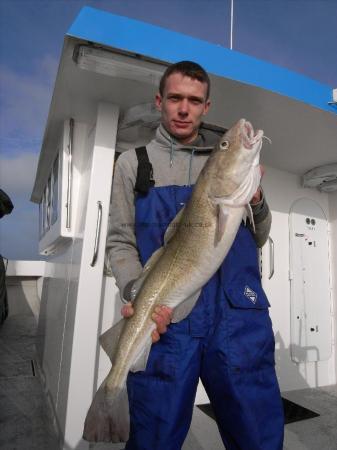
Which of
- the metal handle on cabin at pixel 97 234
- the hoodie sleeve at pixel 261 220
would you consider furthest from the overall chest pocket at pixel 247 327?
the metal handle on cabin at pixel 97 234

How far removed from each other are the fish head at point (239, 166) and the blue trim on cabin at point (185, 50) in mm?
1553

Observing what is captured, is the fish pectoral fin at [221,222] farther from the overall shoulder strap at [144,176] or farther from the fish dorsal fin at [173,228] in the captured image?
the overall shoulder strap at [144,176]

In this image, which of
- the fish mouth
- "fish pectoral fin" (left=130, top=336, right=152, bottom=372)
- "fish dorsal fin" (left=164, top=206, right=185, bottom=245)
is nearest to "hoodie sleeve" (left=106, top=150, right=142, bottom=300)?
"fish dorsal fin" (left=164, top=206, right=185, bottom=245)

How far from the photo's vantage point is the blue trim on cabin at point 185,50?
294 centimetres

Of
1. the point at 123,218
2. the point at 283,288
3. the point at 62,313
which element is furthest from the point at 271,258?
the point at 123,218

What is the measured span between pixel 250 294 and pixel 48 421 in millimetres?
3281

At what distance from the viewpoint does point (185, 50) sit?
3.20m

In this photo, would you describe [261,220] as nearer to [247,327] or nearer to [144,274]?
[247,327]

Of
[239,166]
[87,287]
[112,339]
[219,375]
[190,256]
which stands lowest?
[219,375]

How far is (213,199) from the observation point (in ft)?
6.15

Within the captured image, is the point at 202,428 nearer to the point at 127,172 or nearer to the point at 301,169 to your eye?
the point at 127,172

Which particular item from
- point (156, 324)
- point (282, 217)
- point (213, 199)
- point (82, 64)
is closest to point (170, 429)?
point (156, 324)

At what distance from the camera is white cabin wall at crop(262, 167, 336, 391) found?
17.3 feet

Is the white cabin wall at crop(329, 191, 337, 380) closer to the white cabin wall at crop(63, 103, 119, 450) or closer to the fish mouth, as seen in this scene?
the white cabin wall at crop(63, 103, 119, 450)
